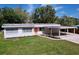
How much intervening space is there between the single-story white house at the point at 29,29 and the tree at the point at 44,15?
14 centimetres

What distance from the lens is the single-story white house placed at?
6746mm

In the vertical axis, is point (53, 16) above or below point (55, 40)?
above

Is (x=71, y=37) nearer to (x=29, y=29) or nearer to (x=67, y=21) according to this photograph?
(x=67, y=21)

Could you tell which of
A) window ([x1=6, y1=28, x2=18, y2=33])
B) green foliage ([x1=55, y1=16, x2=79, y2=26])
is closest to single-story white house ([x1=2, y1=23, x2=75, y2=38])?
window ([x1=6, y1=28, x2=18, y2=33])

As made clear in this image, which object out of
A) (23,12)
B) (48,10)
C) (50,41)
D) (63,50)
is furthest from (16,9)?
(63,50)

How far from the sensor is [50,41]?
6.73m

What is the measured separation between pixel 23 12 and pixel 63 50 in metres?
1.54

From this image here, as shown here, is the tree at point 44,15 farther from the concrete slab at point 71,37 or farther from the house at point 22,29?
the concrete slab at point 71,37

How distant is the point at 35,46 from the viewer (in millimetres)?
6637

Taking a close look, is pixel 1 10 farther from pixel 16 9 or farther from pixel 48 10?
pixel 48 10

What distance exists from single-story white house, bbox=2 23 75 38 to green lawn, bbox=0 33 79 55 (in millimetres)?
177

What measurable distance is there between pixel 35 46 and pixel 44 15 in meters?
0.92

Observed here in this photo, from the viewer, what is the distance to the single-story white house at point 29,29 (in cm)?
675
